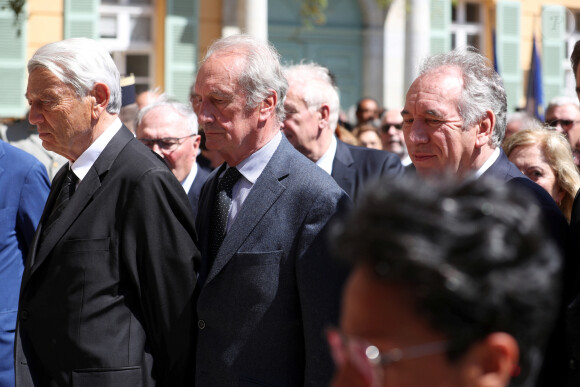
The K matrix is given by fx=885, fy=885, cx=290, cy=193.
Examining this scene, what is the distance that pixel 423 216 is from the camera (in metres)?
1.43

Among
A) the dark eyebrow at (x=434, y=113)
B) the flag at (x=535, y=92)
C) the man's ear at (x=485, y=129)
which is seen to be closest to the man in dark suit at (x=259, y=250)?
the dark eyebrow at (x=434, y=113)

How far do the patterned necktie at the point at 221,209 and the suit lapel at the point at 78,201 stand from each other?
1.34 feet

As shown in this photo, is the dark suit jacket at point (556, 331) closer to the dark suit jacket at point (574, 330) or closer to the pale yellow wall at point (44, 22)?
the dark suit jacket at point (574, 330)

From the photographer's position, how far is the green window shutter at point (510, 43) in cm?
1719

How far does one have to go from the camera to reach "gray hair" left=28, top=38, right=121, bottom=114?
10.8 ft

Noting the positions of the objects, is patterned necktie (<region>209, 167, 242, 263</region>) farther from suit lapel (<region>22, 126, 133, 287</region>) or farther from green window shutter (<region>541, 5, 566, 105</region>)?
green window shutter (<region>541, 5, 566, 105</region>)

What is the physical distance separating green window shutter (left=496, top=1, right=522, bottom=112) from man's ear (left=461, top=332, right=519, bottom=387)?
16254mm

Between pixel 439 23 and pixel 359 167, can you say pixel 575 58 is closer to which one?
pixel 359 167

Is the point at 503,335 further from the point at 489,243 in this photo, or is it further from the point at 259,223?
the point at 259,223

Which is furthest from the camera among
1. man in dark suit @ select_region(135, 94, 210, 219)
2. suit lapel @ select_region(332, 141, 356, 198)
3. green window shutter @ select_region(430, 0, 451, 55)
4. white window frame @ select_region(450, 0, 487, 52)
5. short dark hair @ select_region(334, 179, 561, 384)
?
white window frame @ select_region(450, 0, 487, 52)

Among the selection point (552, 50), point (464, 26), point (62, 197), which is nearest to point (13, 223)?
point (62, 197)

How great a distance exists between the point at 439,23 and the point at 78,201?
14.0 meters

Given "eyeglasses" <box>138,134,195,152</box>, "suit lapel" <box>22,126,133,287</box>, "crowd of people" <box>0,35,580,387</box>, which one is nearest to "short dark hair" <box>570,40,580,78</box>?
"crowd of people" <box>0,35,580,387</box>

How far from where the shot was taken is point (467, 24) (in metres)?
17.8
